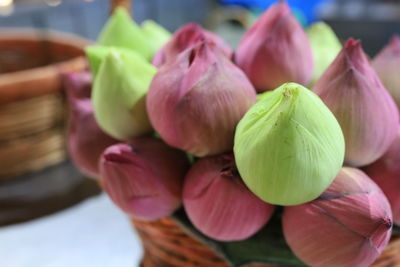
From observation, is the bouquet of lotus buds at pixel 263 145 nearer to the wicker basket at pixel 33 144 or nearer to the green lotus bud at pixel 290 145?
the green lotus bud at pixel 290 145

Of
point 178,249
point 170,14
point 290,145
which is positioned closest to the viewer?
point 290,145

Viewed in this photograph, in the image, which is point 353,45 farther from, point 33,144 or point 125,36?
point 33,144

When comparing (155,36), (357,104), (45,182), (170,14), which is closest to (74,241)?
(45,182)

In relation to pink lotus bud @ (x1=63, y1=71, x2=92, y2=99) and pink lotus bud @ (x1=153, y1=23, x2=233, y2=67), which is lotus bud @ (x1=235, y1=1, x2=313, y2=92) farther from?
pink lotus bud @ (x1=63, y1=71, x2=92, y2=99)

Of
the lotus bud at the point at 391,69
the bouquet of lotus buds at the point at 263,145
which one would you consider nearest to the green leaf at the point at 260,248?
the bouquet of lotus buds at the point at 263,145

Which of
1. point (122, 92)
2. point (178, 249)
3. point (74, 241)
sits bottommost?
point (74, 241)

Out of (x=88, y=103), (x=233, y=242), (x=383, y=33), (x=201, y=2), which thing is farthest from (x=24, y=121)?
(x=201, y=2)

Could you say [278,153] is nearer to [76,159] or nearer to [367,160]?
[367,160]
